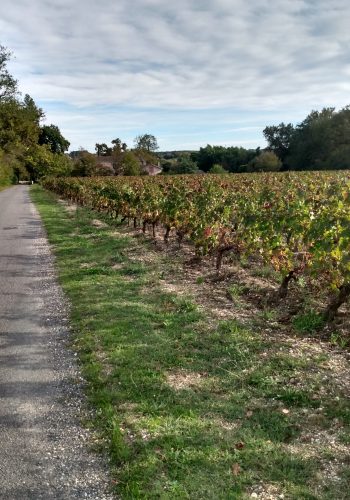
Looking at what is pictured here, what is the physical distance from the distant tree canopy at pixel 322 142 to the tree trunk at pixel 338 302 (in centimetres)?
4915

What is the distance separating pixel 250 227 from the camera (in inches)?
301

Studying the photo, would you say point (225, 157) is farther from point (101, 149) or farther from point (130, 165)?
point (101, 149)

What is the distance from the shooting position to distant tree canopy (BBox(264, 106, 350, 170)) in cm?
5381

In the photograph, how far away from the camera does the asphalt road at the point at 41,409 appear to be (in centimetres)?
296

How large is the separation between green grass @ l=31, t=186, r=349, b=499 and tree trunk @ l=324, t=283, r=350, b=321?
0.90 meters

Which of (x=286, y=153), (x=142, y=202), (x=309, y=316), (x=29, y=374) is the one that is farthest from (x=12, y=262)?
(x=286, y=153)

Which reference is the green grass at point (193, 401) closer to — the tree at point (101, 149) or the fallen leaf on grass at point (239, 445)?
the fallen leaf on grass at point (239, 445)

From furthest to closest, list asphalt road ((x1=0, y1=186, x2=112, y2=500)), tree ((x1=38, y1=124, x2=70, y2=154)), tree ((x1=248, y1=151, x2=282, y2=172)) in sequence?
tree ((x1=38, y1=124, x2=70, y2=154)) → tree ((x1=248, y1=151, x2=282, y2=172)) → asphalt road ((x1=0, y1=186, x2=112, y2=500))

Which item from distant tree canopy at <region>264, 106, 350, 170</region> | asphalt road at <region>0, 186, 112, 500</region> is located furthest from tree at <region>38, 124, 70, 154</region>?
asphalt road at <region>0, 186, 112, 500</region>

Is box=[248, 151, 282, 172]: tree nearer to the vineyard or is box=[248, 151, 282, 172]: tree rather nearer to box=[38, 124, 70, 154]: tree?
box=[38, 124, 70, 154]: tree

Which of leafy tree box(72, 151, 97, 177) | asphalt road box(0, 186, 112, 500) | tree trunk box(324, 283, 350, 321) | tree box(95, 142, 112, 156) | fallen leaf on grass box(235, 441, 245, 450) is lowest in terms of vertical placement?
asphalt road box(0, 186, 112, 500)

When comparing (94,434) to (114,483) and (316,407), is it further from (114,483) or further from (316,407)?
(316,407)

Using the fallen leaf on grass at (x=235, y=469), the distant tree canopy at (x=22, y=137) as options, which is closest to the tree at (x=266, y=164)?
the distant tree canopy at (x=22, y=137)

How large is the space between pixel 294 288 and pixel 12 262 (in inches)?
262
